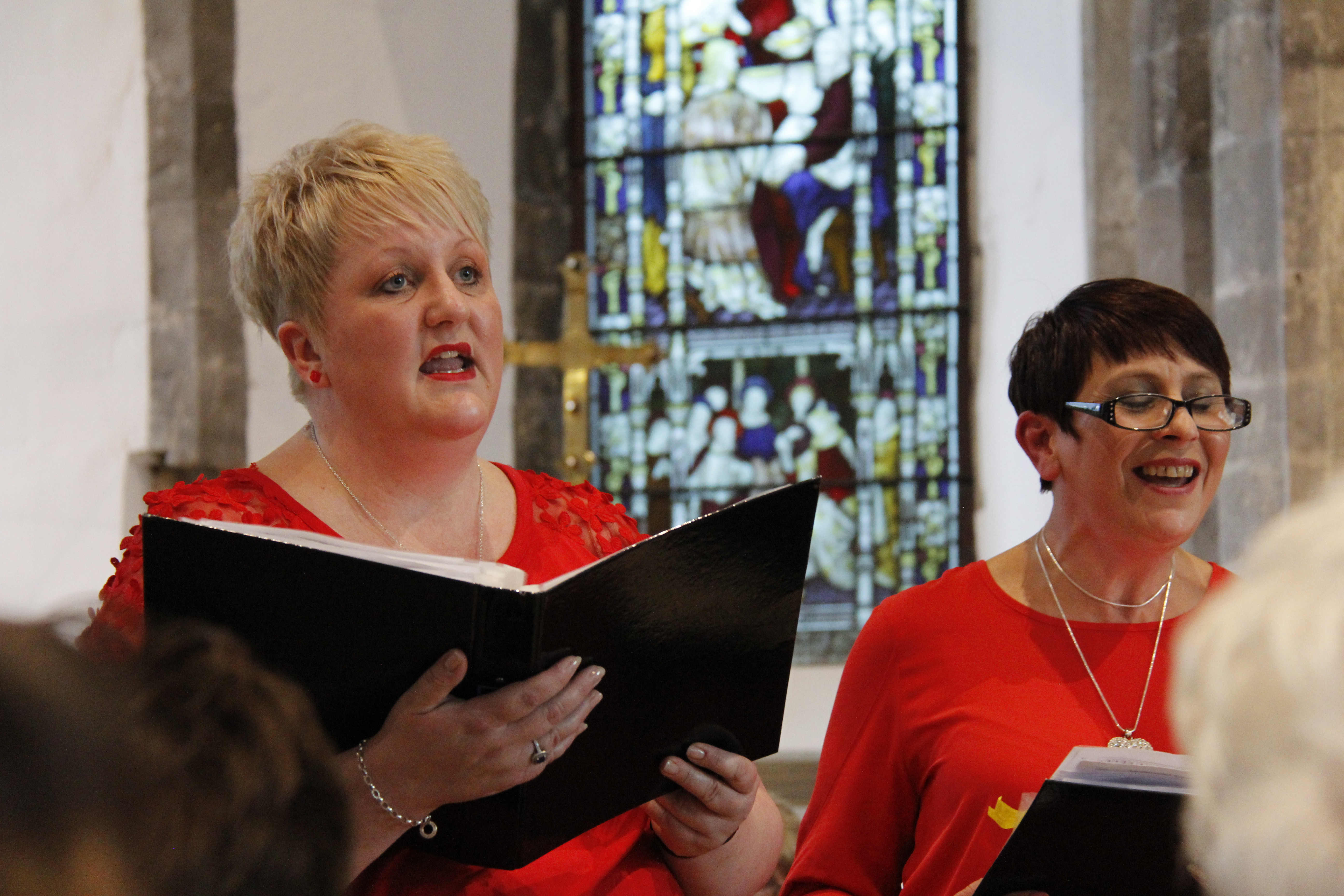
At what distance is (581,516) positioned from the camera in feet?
6.95

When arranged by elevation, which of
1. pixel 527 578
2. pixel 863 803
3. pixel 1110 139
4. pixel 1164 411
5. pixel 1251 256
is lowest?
pixel 863 803

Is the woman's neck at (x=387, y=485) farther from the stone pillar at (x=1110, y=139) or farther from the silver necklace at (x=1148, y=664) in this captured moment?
the stone pillar at (x=1110, y=139)

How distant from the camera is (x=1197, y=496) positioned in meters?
2.17

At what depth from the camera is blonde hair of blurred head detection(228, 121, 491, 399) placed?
191cm

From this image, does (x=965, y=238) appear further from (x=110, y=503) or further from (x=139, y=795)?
(x=139, y=795)

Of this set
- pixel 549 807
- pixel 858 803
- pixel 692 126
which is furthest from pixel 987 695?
pixel 692 126

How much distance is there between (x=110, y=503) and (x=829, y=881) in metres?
3.75

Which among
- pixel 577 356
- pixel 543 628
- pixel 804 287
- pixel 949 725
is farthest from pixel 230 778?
pixel 804 287

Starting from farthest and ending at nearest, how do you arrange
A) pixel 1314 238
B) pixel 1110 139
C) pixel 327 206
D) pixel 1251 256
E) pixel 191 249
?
pixel 191 249 < pixel 1110 139 < pixel 1251 256 < pixel 1314 238 < pixel 327 206

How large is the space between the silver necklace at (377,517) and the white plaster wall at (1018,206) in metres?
3.45

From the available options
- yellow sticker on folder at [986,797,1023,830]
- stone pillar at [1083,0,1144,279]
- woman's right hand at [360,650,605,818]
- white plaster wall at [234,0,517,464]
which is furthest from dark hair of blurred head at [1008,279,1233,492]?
white plaster wall at [234,0,517,464]

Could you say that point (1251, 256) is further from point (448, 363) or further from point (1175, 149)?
point (448, 363)

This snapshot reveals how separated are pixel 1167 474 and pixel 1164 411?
0.10 metres

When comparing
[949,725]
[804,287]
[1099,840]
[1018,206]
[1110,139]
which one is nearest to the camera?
[1099,840]
